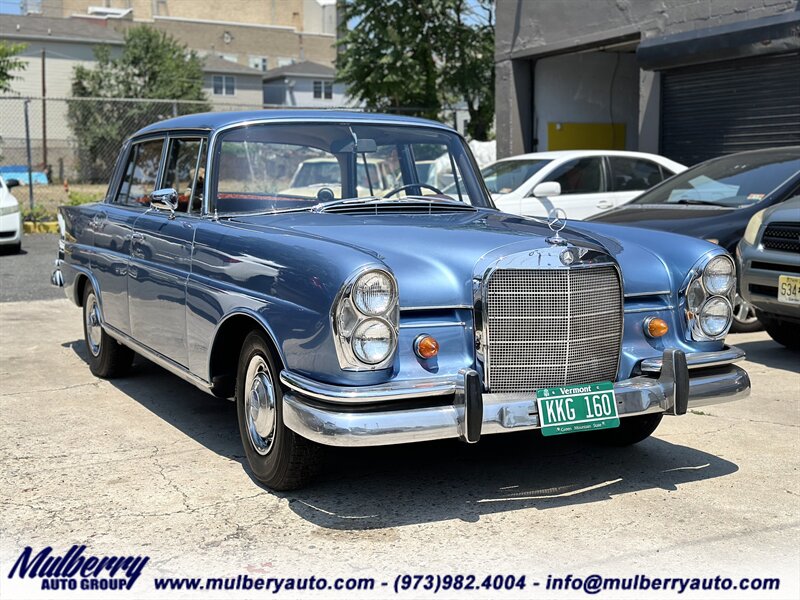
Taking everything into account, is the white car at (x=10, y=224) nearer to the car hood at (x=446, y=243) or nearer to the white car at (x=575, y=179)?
the white car at (x=575, y=179)

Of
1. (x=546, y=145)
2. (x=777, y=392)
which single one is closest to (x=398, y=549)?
(x=777, y=392)

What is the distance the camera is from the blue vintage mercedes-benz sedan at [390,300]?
3.88 meters

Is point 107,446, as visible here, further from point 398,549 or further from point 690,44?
point 690,44

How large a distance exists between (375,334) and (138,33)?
143ft

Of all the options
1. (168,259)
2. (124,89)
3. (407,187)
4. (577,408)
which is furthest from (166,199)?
(124,89)

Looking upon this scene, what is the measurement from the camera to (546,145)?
1741 centimetres

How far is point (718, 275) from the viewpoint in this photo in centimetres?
466

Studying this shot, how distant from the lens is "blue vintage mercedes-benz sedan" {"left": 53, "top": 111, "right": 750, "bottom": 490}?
3.88m

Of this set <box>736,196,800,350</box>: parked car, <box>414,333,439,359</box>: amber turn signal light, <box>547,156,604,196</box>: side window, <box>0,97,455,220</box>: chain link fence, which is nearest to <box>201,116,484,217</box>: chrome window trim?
<box>414,333,439,359</box>: amber turn signal light

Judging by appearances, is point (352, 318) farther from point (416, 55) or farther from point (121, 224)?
point (416, 55)

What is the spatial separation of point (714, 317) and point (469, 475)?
1.35 meters

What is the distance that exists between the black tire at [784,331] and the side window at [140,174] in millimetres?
4634

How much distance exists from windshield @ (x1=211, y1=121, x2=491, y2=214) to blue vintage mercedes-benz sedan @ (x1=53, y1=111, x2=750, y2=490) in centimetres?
1

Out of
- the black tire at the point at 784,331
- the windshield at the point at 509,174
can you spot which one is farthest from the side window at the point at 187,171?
the windshield at the point at 509,174
